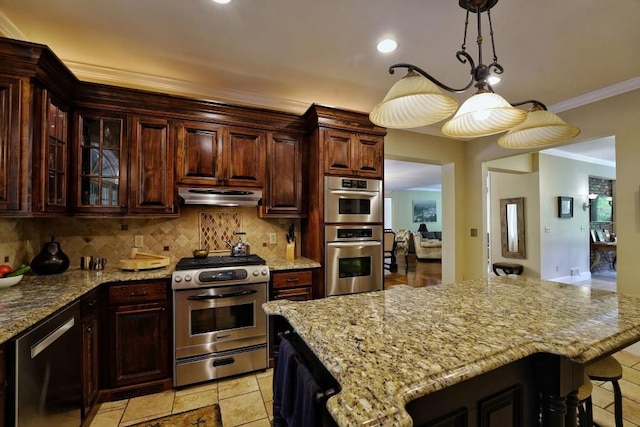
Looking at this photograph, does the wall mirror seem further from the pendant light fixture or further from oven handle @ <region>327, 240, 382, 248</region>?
the pendant light fixture

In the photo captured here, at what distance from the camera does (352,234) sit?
3.04 meters

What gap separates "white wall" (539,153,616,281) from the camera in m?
5.64

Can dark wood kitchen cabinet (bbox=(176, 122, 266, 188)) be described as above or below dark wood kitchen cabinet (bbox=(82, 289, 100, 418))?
above

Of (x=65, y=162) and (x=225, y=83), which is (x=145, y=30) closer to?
(x=225, y=83)

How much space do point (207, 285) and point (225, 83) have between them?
1.98 m

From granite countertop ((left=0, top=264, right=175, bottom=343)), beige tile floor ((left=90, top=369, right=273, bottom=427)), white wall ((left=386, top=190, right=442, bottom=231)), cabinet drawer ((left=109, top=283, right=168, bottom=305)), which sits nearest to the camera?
granite countertop ((left=0, top=264, right=175, bottom=343))

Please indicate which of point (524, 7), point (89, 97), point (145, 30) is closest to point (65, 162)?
point (89, 97)

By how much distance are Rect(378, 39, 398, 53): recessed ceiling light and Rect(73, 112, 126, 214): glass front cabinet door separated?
7.38 ft

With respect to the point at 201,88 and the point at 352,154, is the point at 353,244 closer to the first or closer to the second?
the point at 352,154

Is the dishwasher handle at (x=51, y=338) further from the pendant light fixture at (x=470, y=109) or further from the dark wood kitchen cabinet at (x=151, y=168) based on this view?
the pendant light fixture at (x=470, y=109)

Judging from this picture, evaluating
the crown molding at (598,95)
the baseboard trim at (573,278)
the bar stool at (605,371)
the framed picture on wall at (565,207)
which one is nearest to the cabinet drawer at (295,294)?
the bar stool at (605,371)

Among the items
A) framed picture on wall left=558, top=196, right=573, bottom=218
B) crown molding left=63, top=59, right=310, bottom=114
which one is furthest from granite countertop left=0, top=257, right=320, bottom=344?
framed picture on wall left=558, top=196, right=573, bottom=218

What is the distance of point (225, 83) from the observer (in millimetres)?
2957

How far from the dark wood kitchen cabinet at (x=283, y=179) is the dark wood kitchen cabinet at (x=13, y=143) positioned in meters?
1.74
